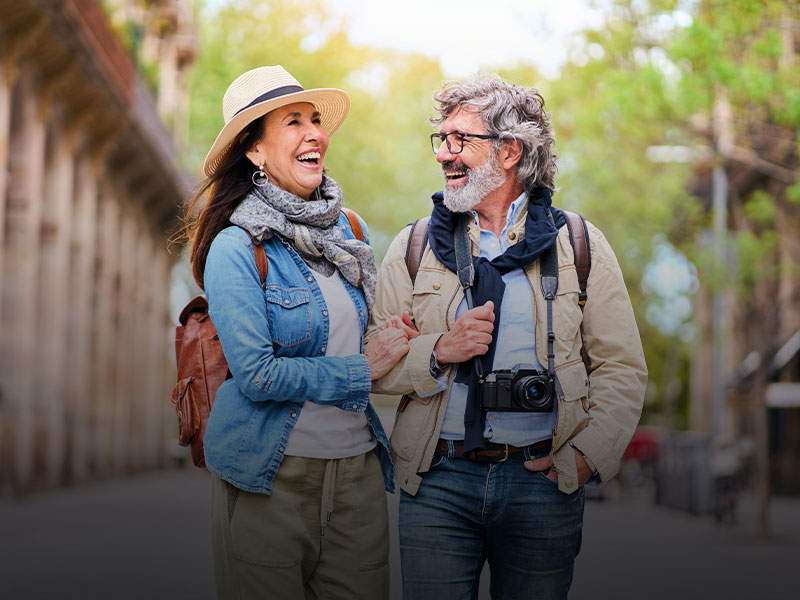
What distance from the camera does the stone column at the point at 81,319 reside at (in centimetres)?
2605

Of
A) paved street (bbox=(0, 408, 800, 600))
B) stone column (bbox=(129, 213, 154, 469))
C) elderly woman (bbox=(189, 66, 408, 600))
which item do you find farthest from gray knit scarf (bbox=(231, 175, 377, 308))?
stone column (bbox=(129, 213, 154, 469))

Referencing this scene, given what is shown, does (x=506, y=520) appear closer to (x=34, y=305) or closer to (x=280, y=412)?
(x=280, y=412)

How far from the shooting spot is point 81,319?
26844 millimetres

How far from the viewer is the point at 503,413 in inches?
174

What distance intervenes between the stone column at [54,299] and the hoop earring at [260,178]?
1938 cm

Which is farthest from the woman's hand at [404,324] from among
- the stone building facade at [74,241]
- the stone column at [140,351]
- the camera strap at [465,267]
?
the stone column at [140,351]

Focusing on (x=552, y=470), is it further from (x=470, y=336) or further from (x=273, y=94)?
(x=273, y=94)

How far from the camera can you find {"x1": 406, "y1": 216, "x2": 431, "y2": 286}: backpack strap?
4.65m

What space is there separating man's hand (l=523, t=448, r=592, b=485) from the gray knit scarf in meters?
0.80

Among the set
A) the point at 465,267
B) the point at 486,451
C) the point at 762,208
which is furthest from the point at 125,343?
the point at 486,451

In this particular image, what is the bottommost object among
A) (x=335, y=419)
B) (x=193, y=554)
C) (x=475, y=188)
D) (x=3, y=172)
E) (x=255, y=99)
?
(x=193, y=554)

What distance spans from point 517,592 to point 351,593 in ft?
1.95

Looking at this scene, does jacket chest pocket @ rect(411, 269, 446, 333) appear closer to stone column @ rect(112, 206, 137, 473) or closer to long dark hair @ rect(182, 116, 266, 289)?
long dark hair @ rect(182, 116, 266, 289)

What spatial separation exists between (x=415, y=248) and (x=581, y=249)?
589 mm
